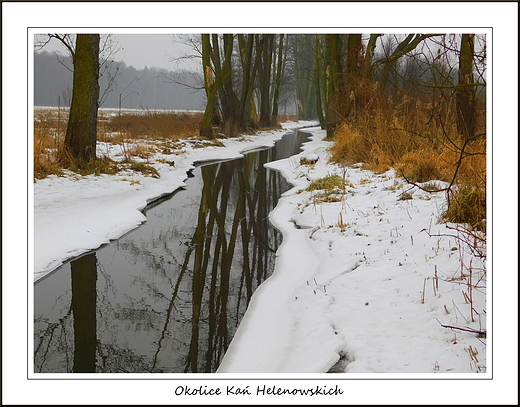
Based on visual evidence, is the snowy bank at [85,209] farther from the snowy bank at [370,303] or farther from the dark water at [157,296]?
the snowy bank at [370,303]

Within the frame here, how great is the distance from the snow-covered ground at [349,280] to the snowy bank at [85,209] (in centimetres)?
1

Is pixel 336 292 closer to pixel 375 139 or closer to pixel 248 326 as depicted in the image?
pixel 248 326

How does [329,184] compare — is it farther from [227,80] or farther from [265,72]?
[265,72]

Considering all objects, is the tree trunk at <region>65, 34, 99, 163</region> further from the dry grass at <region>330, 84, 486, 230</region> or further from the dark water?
the dry grass at <region>330, 84, 486, 230</region>

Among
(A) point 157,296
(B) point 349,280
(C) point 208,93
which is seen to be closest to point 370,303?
(B) point 349,280

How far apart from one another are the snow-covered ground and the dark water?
180 millimetres

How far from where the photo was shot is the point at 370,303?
2.95 m

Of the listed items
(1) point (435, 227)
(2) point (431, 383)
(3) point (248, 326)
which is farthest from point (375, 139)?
(2) point (431, 383)

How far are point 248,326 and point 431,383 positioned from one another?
4.18 feet

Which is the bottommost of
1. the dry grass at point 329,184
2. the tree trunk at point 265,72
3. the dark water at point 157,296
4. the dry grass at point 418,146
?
the dark water at point 157,296

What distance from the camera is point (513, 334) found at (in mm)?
2225

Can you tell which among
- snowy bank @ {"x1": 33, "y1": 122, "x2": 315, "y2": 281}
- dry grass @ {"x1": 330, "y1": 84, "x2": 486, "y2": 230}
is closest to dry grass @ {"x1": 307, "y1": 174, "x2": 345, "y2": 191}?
dry grass @ {"x1": 330, "y1": 84, "x2": 486, "y2": 230}

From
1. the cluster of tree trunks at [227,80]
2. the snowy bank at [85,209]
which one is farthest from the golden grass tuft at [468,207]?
the cluster of tree trunks at [227,80]

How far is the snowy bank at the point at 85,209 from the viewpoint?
4281mm
